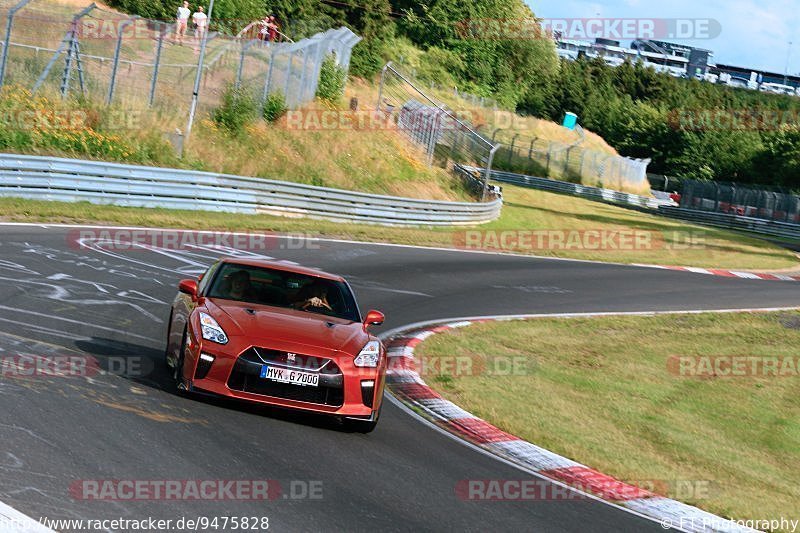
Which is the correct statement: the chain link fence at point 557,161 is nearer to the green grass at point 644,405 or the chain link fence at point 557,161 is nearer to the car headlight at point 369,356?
the green grass at point 644,405

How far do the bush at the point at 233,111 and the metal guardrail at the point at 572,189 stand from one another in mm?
30208

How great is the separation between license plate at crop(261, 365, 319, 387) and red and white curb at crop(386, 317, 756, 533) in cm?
182

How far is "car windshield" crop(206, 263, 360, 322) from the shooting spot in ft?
32.5

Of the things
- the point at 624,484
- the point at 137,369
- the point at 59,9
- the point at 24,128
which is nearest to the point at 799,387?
the point at 624,484

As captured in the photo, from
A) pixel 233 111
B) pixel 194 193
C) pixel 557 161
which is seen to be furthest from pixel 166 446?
A: pixel 557 161

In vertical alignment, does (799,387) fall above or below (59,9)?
below

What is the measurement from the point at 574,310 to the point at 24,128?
14.0 metres

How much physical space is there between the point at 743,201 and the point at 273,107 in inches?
1533

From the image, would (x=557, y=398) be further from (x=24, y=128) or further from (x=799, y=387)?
(x=24, y=128)

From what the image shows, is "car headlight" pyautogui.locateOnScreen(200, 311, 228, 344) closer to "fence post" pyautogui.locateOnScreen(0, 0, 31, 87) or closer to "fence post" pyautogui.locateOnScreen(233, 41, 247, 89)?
"fence post" pyautogui.locateOnScreen(0, 0, 31, 87)

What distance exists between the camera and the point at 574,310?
20859 millimetres

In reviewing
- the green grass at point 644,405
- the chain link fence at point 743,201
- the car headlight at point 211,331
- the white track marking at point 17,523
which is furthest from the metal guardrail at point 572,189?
the white track marking at point 17,523

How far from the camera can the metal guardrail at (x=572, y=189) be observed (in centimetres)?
6162

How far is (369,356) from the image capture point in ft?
30.0
